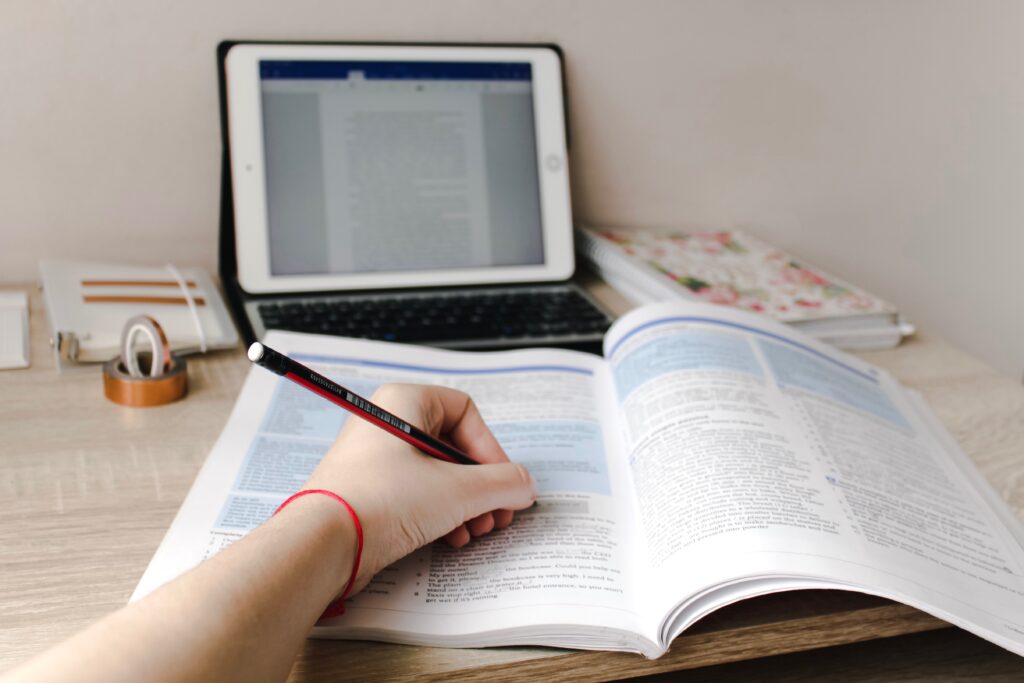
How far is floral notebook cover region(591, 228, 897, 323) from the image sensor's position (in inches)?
37.1

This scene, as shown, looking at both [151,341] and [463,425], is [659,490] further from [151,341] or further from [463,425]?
[151,341]

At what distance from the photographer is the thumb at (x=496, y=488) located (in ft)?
1.77

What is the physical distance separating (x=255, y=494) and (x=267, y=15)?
2.06 ft

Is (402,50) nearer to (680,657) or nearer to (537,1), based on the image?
(537,1)

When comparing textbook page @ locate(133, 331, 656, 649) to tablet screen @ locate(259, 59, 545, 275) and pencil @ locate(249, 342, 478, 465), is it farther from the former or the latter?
tablet screen @ locate(259, 59, 545, 275)

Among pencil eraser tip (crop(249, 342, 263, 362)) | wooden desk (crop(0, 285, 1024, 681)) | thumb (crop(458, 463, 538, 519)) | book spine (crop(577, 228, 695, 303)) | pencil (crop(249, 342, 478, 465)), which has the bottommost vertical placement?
wooden desk (crop(0, 285, 1024, 681))

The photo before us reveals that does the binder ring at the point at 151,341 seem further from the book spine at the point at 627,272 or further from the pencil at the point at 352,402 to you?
the book spine at the point at 627,272

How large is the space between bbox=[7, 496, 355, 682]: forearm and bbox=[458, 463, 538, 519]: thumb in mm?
80

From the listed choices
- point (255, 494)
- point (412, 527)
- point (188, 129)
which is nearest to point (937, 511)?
point (412, 527)

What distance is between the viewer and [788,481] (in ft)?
1.88

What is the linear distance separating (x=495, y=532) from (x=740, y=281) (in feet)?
1.87

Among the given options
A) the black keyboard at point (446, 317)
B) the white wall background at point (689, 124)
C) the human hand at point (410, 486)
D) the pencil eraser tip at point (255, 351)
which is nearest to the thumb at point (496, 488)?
the human hand at point (410, 486)

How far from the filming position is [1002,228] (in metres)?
1.32

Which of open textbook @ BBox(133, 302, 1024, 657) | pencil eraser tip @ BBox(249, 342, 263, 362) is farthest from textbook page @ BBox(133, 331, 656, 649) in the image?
pencil eraser tip @ BBox(249, 342, 263, 362)
